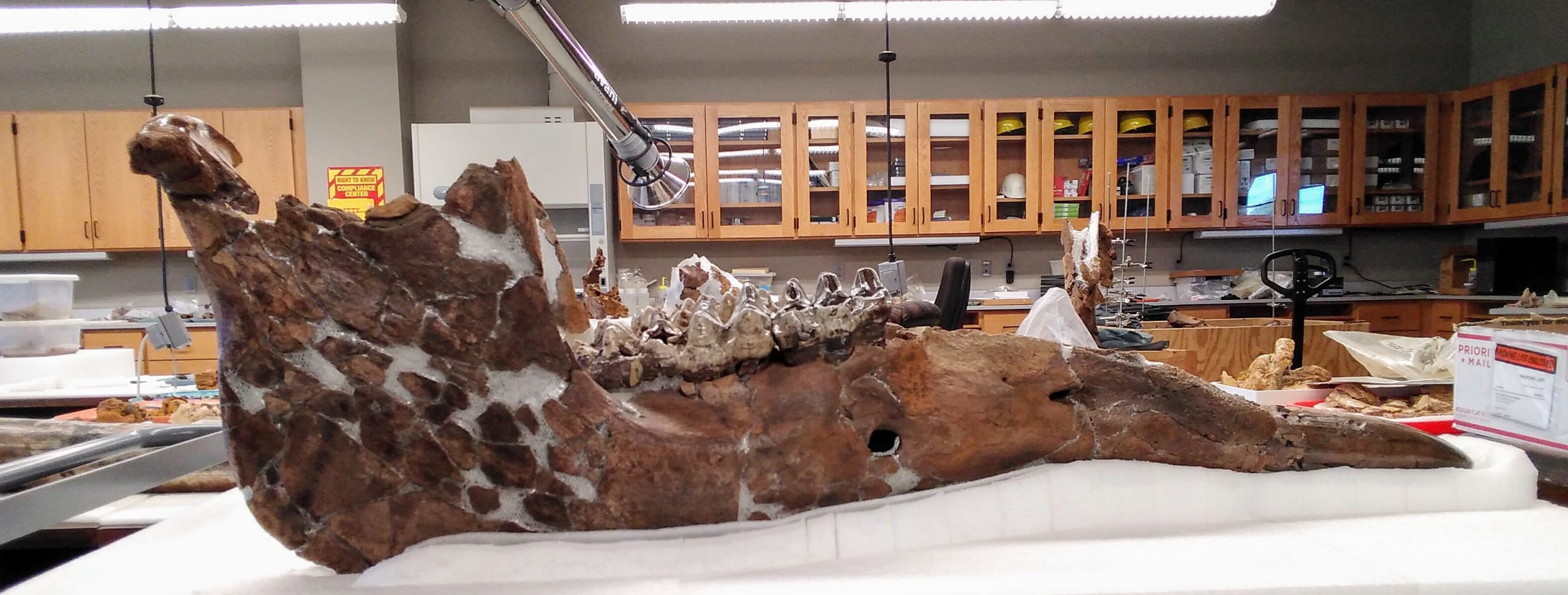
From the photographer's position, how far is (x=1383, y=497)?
119cm

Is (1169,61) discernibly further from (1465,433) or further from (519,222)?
(519,222)

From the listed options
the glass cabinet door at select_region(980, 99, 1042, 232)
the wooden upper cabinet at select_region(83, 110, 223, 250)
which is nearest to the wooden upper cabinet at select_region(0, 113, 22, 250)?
the wooden upper cabinet at select_region(83, 110, 223, 250)

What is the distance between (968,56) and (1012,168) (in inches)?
41.8

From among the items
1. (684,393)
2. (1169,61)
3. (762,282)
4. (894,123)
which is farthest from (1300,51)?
(684,393)

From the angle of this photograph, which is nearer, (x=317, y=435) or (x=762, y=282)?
(x=317, y=435)

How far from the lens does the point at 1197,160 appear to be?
495 centimetres

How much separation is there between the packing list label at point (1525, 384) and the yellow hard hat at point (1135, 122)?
157 inches

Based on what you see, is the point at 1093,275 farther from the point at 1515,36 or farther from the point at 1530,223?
the point at 1515,36

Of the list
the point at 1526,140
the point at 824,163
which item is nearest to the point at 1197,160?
the point at 1526,140

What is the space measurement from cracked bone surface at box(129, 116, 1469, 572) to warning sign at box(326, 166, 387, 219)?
455cm

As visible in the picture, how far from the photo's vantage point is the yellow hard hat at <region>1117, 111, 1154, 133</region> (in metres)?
4.95

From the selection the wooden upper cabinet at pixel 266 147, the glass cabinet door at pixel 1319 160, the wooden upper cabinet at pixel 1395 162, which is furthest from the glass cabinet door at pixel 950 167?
the wooden upper cabinet at pixel 266 147

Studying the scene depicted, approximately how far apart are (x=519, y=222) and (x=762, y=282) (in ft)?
13.6

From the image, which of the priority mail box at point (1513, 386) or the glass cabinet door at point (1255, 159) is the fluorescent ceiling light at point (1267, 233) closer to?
the glass cabinet door at point (1255, 159)
